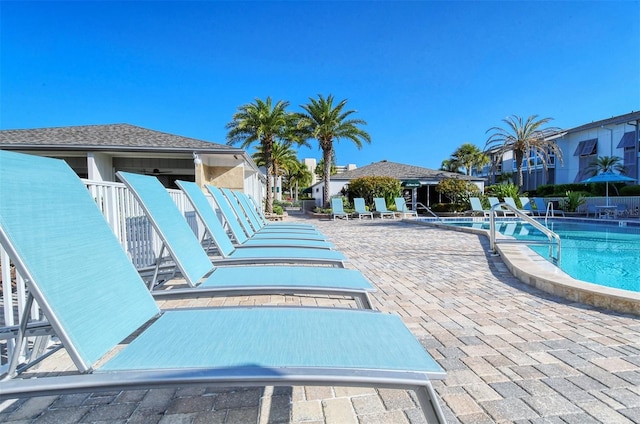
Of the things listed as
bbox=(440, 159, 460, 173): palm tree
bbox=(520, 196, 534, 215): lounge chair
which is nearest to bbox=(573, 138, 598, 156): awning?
bbox=(440, 159, 460, 173): palm tree

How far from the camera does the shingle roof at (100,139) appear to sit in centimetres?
1348

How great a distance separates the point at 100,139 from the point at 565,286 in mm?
16790

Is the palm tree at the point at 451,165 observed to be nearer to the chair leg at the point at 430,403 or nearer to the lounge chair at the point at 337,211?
the lounge chair at the point at 337,211

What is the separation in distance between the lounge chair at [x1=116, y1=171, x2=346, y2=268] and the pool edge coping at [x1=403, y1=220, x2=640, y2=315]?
256cm

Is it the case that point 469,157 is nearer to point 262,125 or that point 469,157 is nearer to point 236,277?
point 262,125

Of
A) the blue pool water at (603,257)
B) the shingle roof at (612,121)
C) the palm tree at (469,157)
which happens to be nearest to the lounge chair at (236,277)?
the blue pool water at (603,257)

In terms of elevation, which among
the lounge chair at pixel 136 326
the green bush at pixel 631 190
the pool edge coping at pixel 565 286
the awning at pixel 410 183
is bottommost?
the pool edge coping at pixel 565 286

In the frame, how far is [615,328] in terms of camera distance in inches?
111

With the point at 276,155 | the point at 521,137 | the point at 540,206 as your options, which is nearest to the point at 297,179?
the point at 276,155

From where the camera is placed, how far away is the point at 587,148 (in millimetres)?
32000

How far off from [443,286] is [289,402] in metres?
2.95

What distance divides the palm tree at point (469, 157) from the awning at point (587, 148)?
9967 mm

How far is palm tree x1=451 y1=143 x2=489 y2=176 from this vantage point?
1682 inches

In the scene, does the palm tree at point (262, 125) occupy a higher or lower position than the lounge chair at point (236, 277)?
higher
